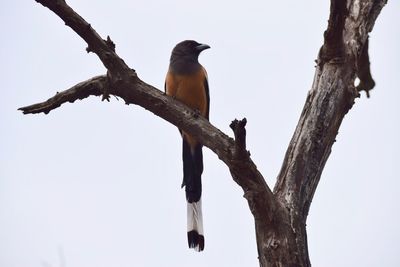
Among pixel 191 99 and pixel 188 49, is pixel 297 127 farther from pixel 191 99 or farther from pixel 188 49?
pixel 188 49

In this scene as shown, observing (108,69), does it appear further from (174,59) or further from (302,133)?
(174,59)

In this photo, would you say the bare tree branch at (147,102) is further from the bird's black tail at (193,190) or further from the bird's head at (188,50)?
the bird's head at (188,50)

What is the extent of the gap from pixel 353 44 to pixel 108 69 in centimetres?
203

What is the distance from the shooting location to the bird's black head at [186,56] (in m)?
7.06

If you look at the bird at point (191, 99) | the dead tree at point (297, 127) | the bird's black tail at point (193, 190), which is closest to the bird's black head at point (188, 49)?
the bird at point (191, 99)

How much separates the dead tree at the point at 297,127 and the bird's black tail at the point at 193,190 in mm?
1053

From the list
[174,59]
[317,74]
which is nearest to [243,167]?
[317,74]

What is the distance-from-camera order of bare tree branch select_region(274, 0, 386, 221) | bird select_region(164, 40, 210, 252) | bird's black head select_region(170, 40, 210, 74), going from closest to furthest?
bare tree branch select_region(274, 0, 386, 221)
bird select_region(164, 40, 210, 252)
bird's black head select_region(170, 40, 210, 74)

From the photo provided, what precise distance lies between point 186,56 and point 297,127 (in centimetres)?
292

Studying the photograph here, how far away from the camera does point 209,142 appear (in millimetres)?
4668

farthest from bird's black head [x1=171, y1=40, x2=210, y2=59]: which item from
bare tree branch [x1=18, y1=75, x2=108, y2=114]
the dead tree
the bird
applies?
bare tree branch [x1=18, y1=75, x2=108, y2=114]

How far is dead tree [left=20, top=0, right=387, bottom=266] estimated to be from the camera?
4.30 m

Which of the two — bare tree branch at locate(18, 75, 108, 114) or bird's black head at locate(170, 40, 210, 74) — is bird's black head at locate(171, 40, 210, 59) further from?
bare tree branch at locate(18, 75, 108, 114)

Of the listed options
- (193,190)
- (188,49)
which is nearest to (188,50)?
(188,49)
